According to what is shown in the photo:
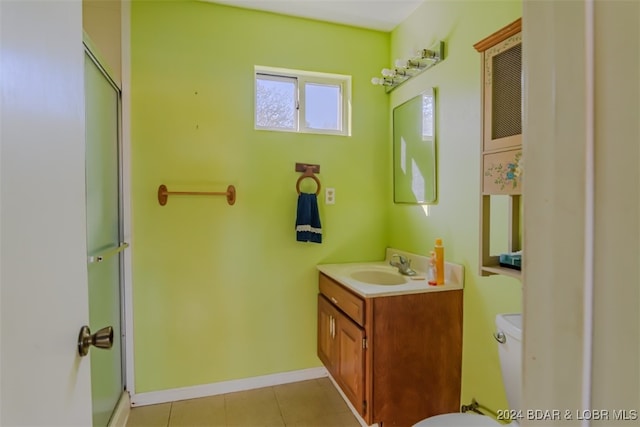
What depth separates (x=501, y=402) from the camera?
1557 mm

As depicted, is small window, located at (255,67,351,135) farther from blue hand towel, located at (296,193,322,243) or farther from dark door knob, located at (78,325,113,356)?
dark door knob, located at (78,325,113,356)

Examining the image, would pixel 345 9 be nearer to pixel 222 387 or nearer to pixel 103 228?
pixel 103 228

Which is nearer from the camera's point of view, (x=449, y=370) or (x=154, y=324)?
(x=449, y=370)

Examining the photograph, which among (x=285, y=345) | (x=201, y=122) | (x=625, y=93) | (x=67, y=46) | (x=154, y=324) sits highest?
(x=201, y=122)

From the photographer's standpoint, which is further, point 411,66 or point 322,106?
point 322,106

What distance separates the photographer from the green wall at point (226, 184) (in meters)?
2.10

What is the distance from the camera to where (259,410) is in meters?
2.06

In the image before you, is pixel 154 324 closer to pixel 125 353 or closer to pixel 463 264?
pixel 125 353

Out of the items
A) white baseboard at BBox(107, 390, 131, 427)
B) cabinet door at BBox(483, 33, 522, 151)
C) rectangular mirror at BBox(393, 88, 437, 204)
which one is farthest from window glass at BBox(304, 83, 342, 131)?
white baseboard at BBox(107, 390, 131, 427)

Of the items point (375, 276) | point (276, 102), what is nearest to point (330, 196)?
point (375, 276)

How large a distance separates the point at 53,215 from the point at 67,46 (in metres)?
0.37

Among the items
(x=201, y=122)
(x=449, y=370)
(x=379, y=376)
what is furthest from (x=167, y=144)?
(x=449, y=370)

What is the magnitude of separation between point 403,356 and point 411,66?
173 cm

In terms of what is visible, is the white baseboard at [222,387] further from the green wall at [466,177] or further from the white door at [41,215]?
the white door at [41,215]
